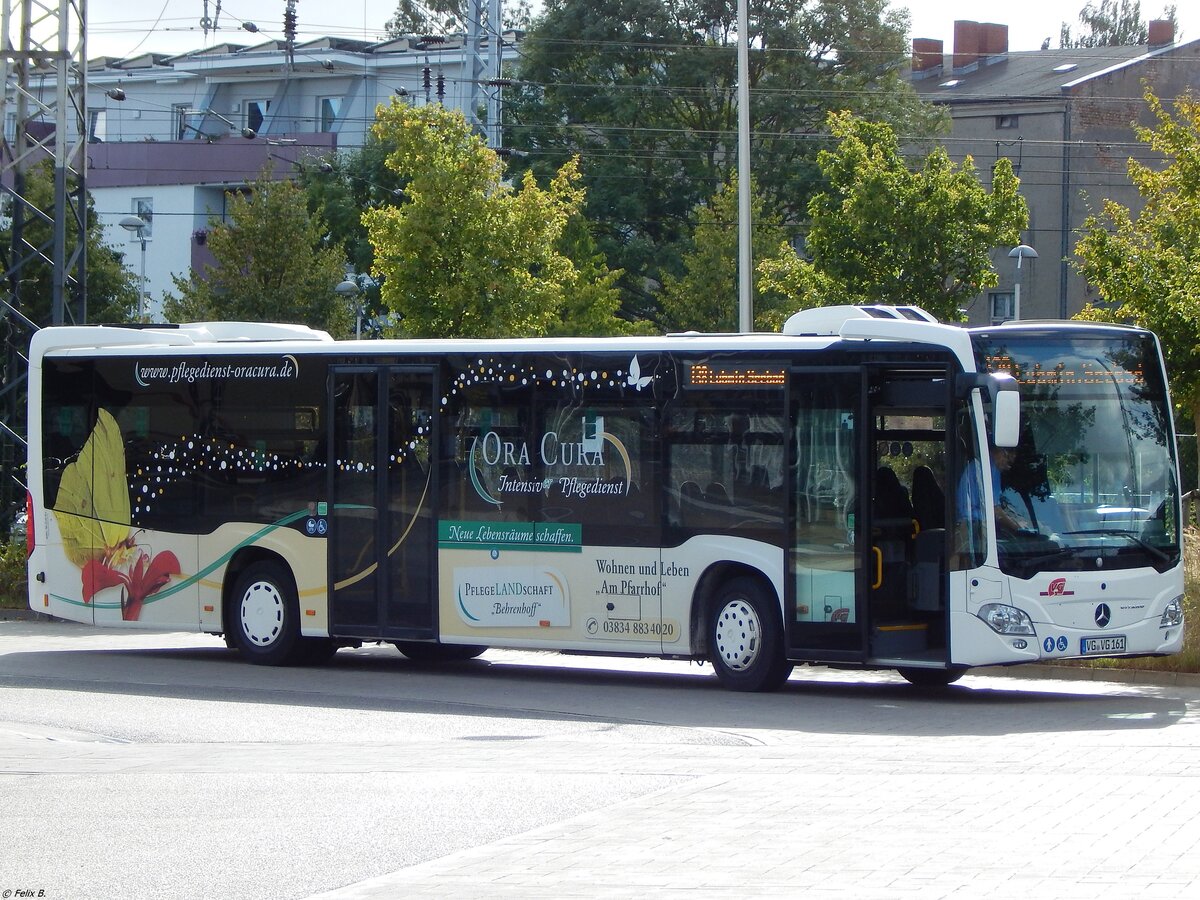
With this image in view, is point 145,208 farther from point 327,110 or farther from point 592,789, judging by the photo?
point 592,789

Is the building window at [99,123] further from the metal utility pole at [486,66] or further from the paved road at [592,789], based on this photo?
the paved road at [592,789]

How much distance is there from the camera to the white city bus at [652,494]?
1396 cm

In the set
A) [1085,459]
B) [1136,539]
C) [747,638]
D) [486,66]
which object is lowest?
[747,638]

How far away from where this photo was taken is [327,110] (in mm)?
69188

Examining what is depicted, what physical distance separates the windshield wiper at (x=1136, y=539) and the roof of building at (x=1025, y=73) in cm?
4602

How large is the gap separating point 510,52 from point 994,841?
215 feet

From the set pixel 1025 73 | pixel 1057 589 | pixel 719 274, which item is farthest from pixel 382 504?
pixel 1025 73

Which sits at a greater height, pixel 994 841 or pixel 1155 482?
pixel 1155 482

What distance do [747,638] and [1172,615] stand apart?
11.4 feet

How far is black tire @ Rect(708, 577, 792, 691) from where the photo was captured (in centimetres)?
1461

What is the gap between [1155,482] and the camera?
14.3 m

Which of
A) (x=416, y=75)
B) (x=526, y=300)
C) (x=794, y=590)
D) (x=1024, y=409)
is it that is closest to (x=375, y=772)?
(x=794, y=590)

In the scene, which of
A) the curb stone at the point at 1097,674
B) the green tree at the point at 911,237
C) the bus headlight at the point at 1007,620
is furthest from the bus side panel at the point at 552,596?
the green tree at the point at 911,237

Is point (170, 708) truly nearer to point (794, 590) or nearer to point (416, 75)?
point (794, 590)
